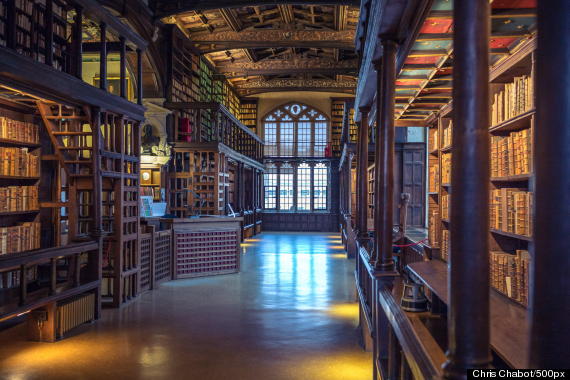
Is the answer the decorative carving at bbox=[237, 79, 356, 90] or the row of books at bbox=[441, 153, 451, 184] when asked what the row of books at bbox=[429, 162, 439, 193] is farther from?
the decorative carving at bbox=[237, 79, 356, 90]

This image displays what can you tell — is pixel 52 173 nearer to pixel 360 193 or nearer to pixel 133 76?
pixel 360 193

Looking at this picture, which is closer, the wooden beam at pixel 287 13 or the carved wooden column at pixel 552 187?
the carved wooden column at pixel 552 187

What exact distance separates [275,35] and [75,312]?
10853mm

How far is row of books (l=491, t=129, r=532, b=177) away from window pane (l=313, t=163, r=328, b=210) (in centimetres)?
1777

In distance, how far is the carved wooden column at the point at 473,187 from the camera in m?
1.50

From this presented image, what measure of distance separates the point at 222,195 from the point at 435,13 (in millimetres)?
9509

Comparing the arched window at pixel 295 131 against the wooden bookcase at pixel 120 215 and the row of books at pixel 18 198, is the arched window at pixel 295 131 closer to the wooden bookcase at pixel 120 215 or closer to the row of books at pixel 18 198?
the wooden bookcase at pixel 120 215

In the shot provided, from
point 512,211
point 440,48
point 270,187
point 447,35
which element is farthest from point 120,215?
point 270,187

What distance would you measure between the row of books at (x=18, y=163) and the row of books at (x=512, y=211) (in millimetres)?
5450

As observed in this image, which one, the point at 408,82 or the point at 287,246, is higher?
the point at 408,82

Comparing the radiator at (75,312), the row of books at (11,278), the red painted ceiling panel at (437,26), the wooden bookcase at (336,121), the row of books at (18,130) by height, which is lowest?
the radiator at (75,312)

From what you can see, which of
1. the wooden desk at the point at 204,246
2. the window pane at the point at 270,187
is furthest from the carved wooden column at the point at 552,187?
the window pane at the point at 270,187

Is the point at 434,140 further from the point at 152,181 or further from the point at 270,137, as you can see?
the point at 270,137

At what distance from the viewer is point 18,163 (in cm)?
620
